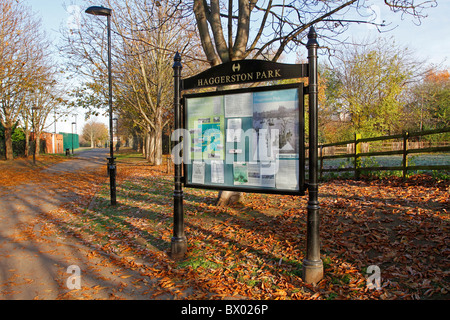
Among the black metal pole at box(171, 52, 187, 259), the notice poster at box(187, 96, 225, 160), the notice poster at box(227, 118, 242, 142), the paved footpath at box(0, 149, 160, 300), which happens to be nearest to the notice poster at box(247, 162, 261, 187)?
the notice poster at box(227, 118, 242, 142)

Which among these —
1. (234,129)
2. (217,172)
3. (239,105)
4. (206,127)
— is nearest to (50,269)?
(217,172)

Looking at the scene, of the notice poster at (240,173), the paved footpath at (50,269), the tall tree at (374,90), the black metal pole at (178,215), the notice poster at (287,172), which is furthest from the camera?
the tall tree at (374,90)

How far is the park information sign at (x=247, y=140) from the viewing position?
4.11 metres

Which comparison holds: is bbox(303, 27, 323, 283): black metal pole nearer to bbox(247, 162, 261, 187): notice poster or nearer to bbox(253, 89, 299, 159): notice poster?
bbox(253, 89, 299, 159): notice poster

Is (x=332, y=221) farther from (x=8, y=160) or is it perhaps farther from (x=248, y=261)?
(x=8, y=160)

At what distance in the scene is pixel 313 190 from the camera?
12.4 feet

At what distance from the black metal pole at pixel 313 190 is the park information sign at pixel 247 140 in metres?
0.19

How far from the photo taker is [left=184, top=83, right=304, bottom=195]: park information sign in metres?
4.11

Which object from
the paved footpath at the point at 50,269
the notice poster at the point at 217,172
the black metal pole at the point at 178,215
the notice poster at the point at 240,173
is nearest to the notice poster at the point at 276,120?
the notice poster at the point at 240,173

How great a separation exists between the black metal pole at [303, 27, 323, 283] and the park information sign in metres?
0.19

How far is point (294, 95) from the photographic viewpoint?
4066 millimetres

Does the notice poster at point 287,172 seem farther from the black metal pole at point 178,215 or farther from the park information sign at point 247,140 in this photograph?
the black metal pole at point 178,215

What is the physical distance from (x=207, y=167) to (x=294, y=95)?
6.14 feet
